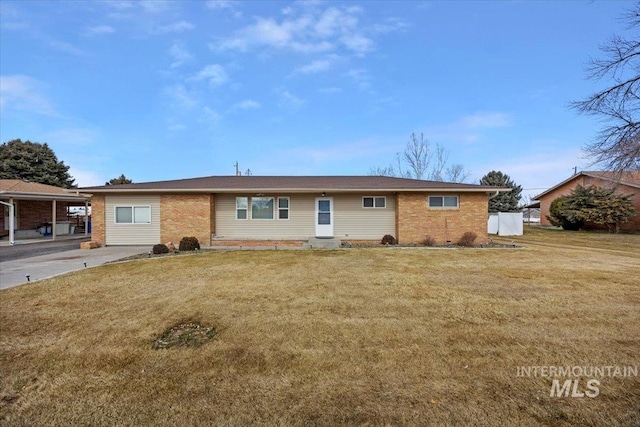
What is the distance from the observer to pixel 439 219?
559 inches

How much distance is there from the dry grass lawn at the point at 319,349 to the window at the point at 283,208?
25.5 feet

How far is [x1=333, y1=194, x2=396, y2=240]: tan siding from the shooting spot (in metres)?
14.9

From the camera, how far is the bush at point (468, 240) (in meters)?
13.4

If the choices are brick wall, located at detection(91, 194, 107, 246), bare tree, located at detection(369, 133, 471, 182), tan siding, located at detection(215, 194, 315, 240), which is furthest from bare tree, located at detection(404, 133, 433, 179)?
brick wall, located at detection(91, 194, 107, 246)

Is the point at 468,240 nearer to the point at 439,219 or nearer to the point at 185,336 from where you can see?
the point at 439,219

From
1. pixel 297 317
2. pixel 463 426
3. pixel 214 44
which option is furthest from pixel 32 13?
pixel 463 426

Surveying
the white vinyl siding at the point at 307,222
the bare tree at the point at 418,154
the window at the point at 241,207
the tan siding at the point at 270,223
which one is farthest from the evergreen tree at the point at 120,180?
the bare tree at the point at 418,154

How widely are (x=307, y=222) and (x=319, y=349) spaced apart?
11.4 meters

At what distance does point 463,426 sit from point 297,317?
9.38 feet

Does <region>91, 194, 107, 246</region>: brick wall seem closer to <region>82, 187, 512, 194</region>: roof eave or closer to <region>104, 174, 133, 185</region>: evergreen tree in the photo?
<region>82, 187, 512, 194</region>: roof eave

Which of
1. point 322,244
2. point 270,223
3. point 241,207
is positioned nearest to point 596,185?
point 322,244

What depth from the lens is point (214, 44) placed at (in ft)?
43.3

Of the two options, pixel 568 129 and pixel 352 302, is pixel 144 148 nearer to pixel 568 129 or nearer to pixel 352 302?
pixel 352 302

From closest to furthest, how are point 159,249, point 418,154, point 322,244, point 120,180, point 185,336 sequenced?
point 185,336
point 159,249
point 322,244
point 418,154
point 120,180
